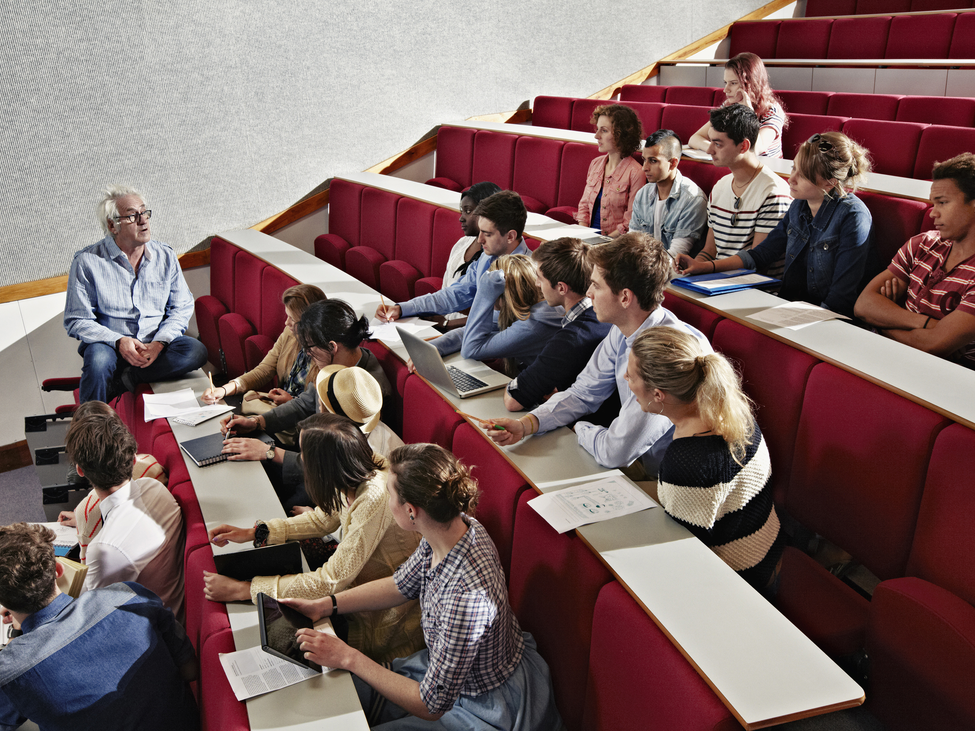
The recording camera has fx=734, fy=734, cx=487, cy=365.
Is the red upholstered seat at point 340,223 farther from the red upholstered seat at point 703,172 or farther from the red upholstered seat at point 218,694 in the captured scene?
the red upholstered seat at point 218,694

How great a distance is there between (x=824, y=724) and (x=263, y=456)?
37.2 inches

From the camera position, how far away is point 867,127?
2.00 m

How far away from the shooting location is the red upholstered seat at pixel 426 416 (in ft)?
3.92

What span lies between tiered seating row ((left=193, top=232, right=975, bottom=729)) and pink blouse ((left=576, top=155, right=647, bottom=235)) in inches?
35.2

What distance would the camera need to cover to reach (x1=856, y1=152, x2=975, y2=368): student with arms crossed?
1.12m

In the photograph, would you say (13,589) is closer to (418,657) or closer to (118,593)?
(118,593)

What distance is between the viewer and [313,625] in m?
0.88

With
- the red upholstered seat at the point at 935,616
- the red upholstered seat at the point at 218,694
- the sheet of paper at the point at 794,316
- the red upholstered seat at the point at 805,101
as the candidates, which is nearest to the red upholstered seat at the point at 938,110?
the red upholstered seat at the point at 805,101

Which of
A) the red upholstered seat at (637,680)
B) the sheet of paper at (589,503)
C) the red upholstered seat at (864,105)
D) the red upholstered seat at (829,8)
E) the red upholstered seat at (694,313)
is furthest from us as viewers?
the red upholstered seat at (829,8)

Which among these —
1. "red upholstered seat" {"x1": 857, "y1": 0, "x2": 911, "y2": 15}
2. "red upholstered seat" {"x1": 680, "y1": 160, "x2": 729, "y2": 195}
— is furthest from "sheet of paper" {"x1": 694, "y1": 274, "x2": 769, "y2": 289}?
"red upholstered seat" {"x1": 857, "y1": 0, "x2": 911, "y2": 15}

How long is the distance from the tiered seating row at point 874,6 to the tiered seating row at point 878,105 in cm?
116

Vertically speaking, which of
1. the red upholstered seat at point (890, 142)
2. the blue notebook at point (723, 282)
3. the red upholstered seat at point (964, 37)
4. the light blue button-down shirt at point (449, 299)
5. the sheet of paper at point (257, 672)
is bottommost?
the sheet of paper at point (257, 672)

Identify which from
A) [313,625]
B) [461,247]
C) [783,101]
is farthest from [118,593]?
[783,101]

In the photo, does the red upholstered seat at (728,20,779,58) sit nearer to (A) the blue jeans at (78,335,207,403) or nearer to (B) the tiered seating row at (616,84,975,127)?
(B) the tiered seating row at (616,84,975,127)
